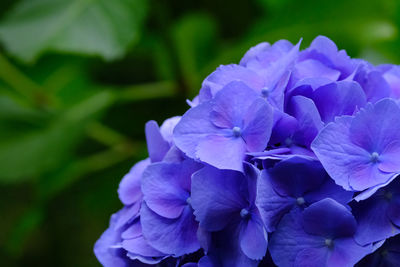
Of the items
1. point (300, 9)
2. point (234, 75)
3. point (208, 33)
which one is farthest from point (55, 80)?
point (234, 75)

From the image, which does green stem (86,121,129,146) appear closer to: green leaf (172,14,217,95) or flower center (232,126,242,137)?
green leaf (172,14,217,95)

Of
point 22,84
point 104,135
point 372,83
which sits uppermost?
point 372,83

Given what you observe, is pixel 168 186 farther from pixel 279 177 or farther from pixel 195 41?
pixel 195 41

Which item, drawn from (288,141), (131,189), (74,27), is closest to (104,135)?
(74,27)

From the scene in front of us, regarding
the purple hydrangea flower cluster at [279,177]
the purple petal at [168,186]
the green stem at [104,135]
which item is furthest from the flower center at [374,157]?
the green stem at [104,135]

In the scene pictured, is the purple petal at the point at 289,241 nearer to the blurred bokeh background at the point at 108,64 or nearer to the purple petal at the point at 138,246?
the purple petal at the point at 138,246

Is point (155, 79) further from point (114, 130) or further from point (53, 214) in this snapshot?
point (53, 214)

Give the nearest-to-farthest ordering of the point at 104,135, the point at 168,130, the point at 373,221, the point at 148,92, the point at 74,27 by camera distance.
Answer: the point at 373,221, the point at 168,130, the point at 74,27, the point at 148,92, the point at 104,135
